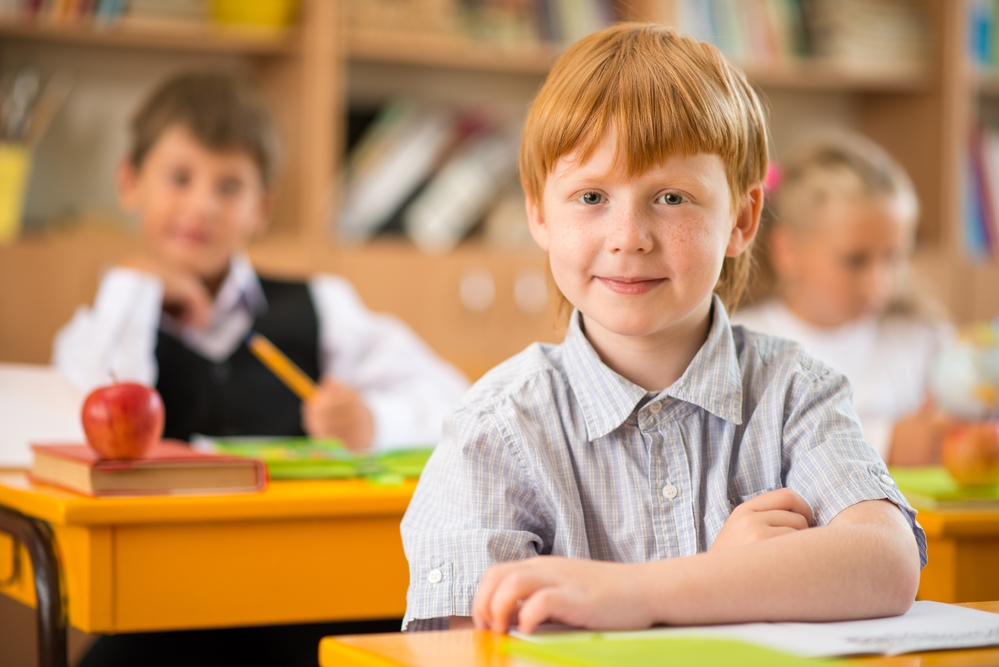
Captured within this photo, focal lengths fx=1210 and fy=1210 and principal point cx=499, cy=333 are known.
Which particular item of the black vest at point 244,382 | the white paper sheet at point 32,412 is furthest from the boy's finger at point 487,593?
the black vest at point 244,382

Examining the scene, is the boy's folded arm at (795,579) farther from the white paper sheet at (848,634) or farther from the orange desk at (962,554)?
the orange desk at (962,554)

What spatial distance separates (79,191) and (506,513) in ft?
7.50

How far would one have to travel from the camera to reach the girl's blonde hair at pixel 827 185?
236 centimetres

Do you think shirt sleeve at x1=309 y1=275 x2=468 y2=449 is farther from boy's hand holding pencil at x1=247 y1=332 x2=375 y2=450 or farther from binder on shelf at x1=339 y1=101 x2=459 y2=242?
binder on shelf at x1=339 y1=101 x2=459 y2=242

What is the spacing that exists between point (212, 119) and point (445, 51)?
0.91 metres

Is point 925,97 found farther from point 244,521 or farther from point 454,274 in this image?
point 244,521

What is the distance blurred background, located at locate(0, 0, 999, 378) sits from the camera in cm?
263

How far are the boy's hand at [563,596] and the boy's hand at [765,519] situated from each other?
11 centimetres

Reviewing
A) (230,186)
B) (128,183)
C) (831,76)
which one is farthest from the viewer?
(831,76)

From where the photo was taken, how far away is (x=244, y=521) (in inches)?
49.1

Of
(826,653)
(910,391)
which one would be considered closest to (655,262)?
(826,653)

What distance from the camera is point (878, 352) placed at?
254 cm

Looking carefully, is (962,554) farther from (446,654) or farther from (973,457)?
(446,654)

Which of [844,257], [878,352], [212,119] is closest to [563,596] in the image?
[212,119]
